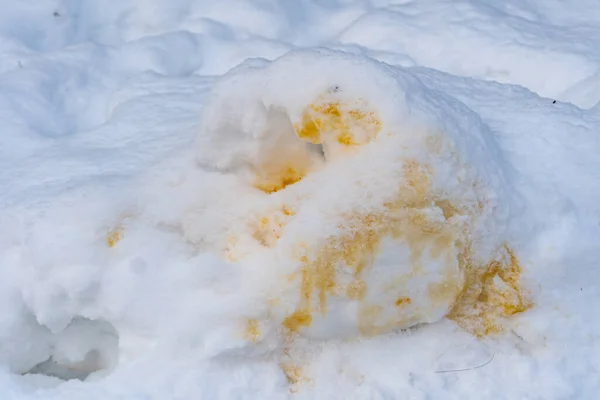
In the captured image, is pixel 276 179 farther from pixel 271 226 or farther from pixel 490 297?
pixel 490 297

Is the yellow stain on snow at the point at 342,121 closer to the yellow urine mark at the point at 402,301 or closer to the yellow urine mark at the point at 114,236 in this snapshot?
the yellow urine mark at the point at 402,301

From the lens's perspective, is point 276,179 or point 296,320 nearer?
point 296,320

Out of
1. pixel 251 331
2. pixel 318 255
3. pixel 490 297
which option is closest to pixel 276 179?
pixel 318 255

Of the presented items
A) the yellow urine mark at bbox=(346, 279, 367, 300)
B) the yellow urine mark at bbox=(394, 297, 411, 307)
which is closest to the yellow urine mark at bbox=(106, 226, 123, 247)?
the yellow urine mark at bbox=(346, 279, 367, 300)

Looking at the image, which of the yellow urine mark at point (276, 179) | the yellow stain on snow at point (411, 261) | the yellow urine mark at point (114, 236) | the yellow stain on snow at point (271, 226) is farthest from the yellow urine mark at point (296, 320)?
the yellow urine mark at point (114, 236)

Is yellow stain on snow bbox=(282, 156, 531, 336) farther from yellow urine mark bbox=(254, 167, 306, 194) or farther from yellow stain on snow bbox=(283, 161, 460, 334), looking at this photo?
yellow urine mark bbox=(254, 167, 306, 194)

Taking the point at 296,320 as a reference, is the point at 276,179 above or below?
above

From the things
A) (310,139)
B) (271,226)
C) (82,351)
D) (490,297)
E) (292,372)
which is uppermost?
(310,139)
